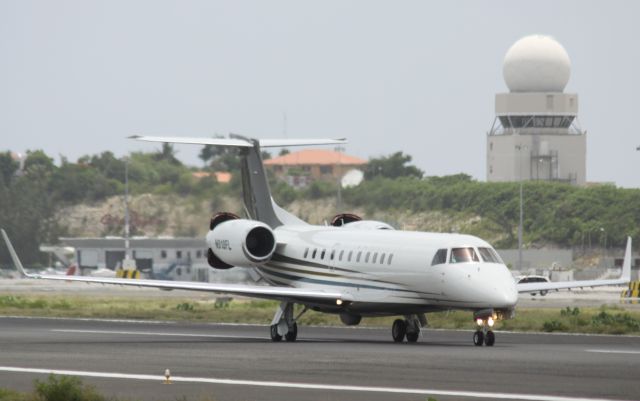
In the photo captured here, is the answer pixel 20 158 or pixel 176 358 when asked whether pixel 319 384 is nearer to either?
pixel 176 358

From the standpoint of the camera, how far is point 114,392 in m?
23.8

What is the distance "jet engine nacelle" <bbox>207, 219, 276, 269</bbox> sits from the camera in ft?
137

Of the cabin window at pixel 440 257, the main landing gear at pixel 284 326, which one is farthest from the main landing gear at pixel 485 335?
the main landing gear at pixel 284 326

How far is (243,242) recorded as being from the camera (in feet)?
136

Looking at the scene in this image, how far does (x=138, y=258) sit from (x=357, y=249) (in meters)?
75.6

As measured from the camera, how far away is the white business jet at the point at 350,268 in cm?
3600

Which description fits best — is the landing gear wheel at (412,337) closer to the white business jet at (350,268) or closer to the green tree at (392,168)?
the white business jet at (350,268)

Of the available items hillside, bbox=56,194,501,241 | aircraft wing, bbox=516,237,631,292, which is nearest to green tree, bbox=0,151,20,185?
hillside, bbox=56,194,501,241

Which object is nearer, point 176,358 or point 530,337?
point 176,358

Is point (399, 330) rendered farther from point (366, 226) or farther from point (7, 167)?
point (7, 167)

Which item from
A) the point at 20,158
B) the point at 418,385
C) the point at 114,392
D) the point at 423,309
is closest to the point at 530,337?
the point at 423,309

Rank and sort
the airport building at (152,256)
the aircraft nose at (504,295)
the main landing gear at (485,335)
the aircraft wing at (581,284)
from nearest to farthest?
the aircraft nose at (504,295), the main landing gear at (485,335), the aircraft wing at (581,284), the airport building at (152,256)

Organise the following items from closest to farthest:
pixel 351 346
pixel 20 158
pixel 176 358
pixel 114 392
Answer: pixel 114 392 → pixel 176 358 → pixel 351 346 → pixel 20 158

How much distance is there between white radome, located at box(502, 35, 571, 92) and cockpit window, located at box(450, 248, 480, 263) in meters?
89.1
